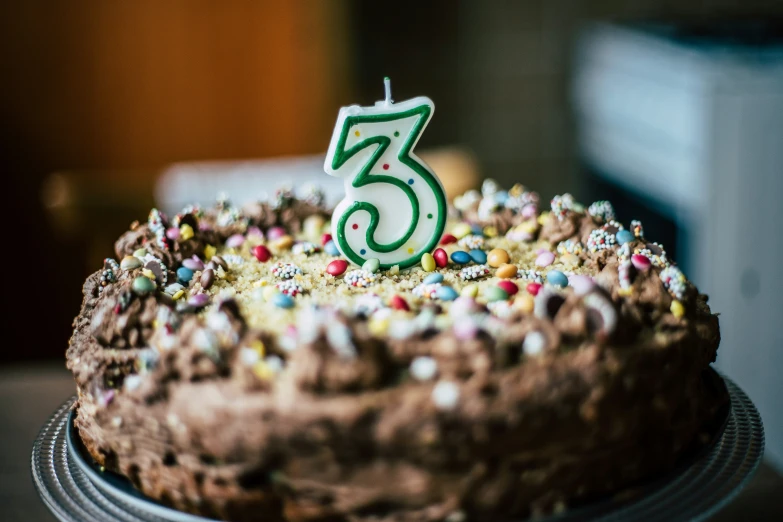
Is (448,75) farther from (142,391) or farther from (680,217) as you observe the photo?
(142,391)

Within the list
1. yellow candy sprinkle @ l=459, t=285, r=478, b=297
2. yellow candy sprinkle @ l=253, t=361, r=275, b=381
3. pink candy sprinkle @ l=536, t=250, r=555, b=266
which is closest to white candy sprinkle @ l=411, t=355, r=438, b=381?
yellow candy sprinkle @ l=253, t=361, r=275, b=381

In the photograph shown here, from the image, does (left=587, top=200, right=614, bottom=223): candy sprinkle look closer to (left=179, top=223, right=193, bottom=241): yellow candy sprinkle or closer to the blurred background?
(left=179, top=223, right=193, bottom=241): yellow candy sprinkle

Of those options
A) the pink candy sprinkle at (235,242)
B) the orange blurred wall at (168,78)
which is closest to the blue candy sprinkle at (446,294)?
the pink candy sprinkle at (235,242)

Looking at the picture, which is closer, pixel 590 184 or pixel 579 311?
pixel 579 311

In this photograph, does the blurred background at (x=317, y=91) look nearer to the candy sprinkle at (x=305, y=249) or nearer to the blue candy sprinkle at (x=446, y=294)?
the candy sprinkle at (x=305, y=249)

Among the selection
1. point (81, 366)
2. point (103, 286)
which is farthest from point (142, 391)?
point (103, 286)

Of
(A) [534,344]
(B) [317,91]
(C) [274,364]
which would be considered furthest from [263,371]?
(B) [317,91]
